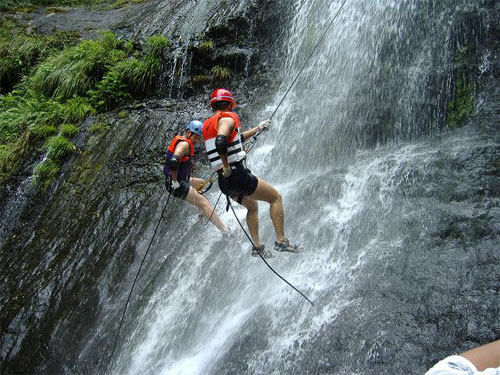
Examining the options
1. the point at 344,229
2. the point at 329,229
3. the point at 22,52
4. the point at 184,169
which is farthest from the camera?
the point at 22,52

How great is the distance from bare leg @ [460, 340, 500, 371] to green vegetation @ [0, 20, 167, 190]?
9.36m

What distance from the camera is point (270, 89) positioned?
384 inches

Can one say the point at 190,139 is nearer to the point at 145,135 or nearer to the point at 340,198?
the point at 340,198

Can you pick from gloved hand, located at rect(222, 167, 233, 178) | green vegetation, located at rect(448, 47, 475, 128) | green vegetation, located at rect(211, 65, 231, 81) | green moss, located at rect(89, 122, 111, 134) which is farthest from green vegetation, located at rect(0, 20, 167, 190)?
green vegetation, located at rect(448, 47, 475, 128)

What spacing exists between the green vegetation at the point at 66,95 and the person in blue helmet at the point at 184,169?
14.5ft

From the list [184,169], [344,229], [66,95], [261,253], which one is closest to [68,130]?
[66,95]

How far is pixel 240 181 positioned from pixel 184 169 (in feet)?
6.38

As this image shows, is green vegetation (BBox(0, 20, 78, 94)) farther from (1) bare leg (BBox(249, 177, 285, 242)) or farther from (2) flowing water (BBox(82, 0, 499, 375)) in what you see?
(1) bare leg (BBox(249, 177, 285, 242))

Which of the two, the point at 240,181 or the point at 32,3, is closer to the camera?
the point at 240,181

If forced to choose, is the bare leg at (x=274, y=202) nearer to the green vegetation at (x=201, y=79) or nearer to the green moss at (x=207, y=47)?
the green vegetation at (x=201, y=79)

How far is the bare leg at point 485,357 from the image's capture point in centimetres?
229

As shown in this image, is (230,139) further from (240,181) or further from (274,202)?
(274,202)

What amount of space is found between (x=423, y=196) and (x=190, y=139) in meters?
3.46

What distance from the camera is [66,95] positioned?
1173 cm
